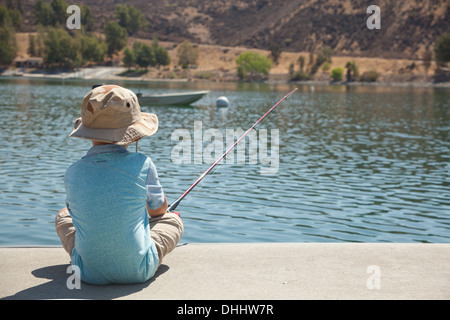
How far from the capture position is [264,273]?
4.92 meters

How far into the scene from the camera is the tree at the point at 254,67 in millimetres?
133500

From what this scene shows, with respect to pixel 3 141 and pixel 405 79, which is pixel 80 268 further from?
pixel 405 79

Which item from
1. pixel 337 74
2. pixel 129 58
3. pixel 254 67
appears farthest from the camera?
pixel 129 58

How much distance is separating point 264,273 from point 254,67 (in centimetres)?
13107

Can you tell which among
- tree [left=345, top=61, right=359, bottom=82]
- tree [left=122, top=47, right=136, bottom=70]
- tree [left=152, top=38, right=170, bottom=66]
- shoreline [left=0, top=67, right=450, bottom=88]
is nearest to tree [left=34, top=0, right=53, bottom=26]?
shoreline [left=0, top=67, right=450, bottom=88]

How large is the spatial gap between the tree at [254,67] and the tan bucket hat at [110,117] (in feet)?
428

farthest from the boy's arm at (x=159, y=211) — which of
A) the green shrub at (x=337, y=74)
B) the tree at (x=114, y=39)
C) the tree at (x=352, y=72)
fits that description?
the tree at (x=114, y=39)

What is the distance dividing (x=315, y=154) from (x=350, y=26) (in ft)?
517

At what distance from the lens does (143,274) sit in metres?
4.50

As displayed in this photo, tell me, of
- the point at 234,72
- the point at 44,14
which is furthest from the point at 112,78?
the point at 44,14

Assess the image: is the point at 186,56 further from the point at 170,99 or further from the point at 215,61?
the point at 170,99

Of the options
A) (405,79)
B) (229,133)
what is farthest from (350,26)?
(229,133)

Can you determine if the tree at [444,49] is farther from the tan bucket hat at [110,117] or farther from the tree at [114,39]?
the tan bucket hat at [110,117]

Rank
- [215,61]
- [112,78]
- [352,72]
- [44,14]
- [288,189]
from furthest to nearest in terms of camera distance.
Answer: [44,14] < [215,61] < [112,78] < [352,72] < [288,189]
